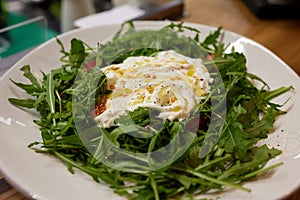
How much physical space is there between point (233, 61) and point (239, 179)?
438mm

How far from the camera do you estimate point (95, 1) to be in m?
2.19

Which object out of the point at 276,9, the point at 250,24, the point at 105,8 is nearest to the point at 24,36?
the point at 105,8

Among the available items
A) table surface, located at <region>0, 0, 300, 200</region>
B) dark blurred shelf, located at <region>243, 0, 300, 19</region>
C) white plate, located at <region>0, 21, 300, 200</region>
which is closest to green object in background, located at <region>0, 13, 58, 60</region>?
white plate, located at <region>0, 21, 300, 200</region>

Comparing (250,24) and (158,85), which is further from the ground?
(158,85)

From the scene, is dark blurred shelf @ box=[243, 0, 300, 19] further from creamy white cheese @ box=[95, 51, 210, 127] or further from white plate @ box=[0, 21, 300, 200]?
creamy white cheese @ box=[95, 51, 210, 127]

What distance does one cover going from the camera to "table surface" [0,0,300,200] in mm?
1649

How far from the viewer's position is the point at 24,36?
180 cm

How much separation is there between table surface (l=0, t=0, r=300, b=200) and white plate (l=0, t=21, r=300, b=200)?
347 millimetres

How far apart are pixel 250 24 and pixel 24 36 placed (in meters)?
0.93

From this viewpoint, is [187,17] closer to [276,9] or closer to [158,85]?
[276,9]

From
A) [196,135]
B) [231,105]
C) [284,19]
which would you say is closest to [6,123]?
[196,135]

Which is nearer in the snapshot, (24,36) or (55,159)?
(55,159)

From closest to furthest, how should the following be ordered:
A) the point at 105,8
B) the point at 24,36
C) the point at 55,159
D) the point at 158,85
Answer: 1. the point at 55,159
2. the point at 158,85
3. the point at 24,36
4. the point at 105,8


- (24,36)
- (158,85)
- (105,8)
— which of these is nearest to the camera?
(158,85)
